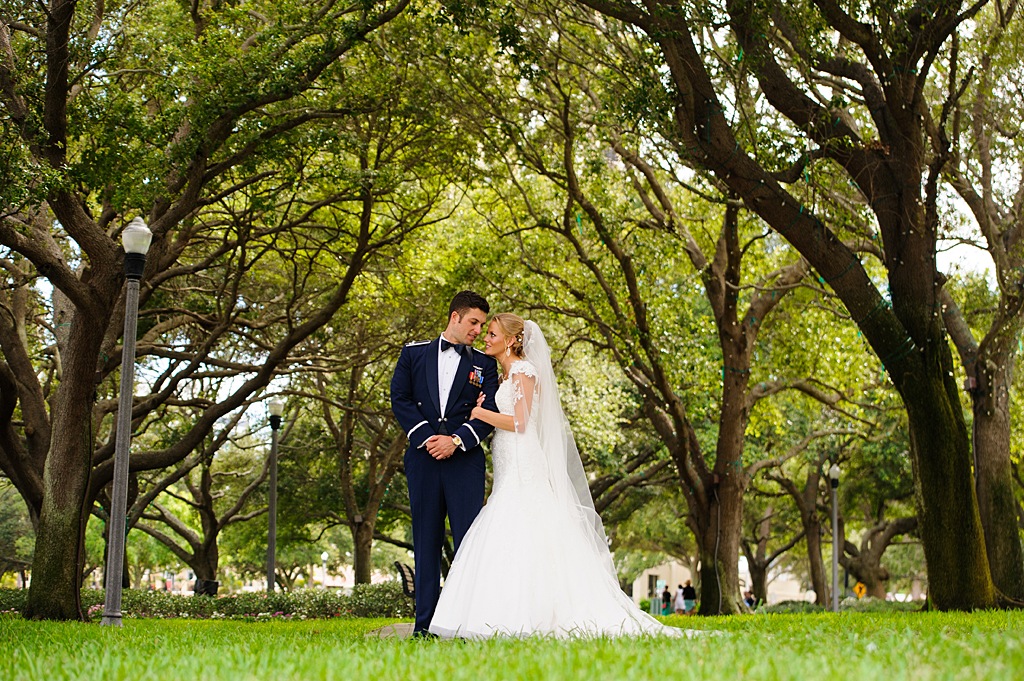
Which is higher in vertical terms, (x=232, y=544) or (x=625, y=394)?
(x=625, y=394)

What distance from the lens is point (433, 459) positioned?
6918 millimetres

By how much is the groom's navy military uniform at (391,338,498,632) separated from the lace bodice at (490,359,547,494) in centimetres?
17

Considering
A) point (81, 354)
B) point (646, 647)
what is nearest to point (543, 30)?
point (81, 354)

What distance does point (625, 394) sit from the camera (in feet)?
87.7

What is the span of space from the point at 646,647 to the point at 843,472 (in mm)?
28160

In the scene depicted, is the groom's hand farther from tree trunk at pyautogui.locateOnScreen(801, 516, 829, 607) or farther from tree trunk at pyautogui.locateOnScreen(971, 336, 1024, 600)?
tree trunk at pyautogui.locateOnScreen(801, 516, 829, 607)

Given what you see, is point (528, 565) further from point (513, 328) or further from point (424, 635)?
point (513, 328)

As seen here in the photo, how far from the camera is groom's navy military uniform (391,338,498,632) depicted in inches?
269

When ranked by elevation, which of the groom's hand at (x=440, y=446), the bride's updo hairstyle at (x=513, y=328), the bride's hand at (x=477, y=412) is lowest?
the groom's hand at (x=440, y=446)

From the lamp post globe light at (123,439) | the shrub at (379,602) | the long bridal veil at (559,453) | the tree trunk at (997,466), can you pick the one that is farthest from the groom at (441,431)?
the shrub at (379,602)

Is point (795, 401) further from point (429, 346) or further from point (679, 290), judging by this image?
point (429, 346)

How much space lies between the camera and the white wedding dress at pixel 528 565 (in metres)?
6.34

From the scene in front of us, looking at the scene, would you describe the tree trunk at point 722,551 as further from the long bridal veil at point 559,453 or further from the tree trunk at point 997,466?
the long bridal veil at point 559,453

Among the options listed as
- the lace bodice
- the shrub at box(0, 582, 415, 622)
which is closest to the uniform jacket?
the lace bodice
